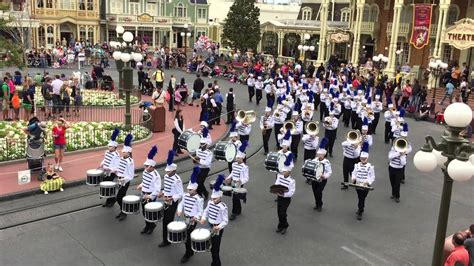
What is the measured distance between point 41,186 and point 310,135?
25.9 feet

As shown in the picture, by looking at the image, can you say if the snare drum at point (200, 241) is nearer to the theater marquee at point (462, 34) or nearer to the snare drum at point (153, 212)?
the snare drum at point (153, 212)

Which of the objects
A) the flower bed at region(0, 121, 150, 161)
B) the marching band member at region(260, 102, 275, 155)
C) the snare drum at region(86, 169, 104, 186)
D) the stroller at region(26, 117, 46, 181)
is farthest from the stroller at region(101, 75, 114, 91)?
the snare drum at region(86, 169, 104, 186)

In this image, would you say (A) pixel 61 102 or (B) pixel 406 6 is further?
(B) pixel 406 6

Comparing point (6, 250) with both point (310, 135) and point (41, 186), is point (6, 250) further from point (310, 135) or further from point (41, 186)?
point (310, 135)

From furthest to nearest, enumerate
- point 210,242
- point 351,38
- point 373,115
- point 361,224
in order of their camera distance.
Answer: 1. point 351,38
2. point 373,115
3. point 361,224
4. point 210,242

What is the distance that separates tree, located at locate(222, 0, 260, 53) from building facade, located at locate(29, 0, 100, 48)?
16966 mm

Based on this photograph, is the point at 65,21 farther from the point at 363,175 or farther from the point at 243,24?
the point at 363,175

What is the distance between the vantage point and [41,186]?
12.7 m

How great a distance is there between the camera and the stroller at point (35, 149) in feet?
43.9

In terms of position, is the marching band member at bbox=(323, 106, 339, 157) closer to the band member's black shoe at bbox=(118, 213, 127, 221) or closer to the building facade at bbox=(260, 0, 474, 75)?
the band member's black shoe at bbox=(118, 213, 127, 221)

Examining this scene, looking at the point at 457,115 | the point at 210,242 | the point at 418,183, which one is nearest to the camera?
the point at 457,115

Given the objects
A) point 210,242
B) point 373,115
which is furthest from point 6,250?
point 373,115

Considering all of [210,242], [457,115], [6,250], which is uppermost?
[457,115]

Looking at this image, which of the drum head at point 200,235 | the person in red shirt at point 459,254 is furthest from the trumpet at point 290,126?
the person in red shirt at point 459,254
